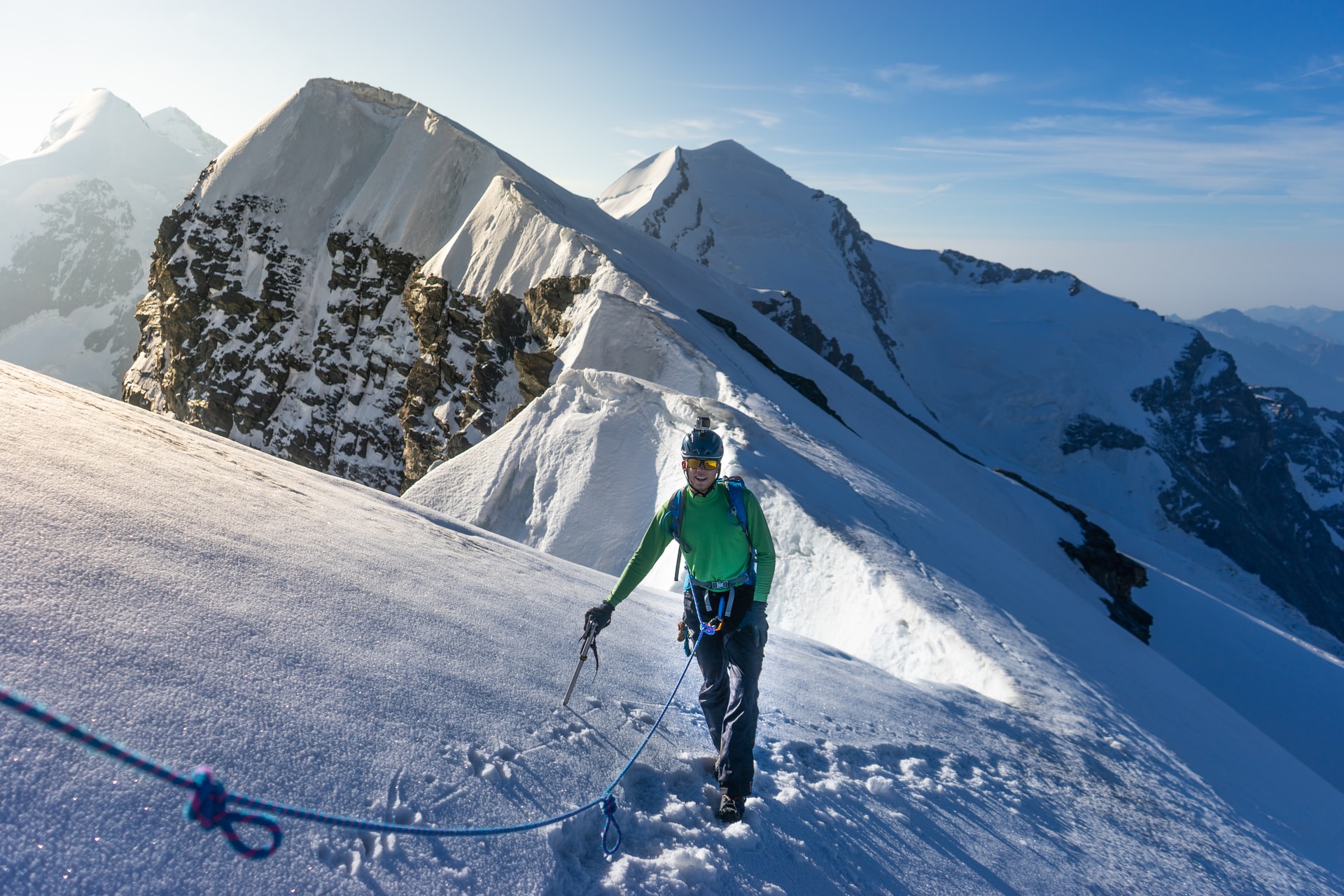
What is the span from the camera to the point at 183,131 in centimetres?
16638

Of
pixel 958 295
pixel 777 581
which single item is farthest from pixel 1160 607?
pixel 958 295

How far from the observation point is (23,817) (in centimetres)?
197

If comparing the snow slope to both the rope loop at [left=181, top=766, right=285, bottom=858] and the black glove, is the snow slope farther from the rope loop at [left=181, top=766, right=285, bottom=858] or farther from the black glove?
the black glove

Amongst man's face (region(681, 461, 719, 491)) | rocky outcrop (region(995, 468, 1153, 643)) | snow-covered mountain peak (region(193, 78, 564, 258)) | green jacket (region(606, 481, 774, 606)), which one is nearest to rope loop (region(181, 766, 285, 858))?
green jacket (region(606, 481, 774, 606))

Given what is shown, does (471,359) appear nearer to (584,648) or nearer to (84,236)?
(584,648)

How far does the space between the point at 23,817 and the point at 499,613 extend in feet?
10.0

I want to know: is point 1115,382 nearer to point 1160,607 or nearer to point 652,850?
point 1160,607

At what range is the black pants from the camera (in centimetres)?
362

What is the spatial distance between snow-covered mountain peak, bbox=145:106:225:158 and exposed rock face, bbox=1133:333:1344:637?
206469mm

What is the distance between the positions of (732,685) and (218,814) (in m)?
2.53

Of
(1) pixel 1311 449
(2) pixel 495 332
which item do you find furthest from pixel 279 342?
(1) pixel 1311 449

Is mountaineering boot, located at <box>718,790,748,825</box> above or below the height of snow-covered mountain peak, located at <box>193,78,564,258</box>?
below

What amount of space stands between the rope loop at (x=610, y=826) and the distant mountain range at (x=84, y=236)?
133302 mm

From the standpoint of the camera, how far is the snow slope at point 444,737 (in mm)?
2412
